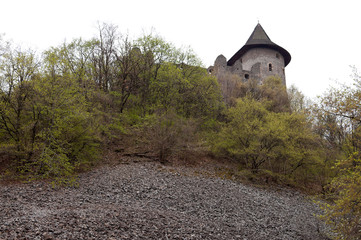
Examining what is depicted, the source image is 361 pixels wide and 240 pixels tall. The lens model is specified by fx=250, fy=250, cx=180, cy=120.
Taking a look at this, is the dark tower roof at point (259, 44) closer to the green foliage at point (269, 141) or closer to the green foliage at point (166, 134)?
the green foliage at point (269, 141)

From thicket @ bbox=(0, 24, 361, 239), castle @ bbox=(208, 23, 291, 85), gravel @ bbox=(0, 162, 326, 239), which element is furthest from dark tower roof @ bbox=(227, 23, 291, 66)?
gravel @ bbox=(0, 162, 326, 239)

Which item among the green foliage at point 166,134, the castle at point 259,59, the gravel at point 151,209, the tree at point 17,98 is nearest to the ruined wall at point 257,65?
the castle at point 259,59

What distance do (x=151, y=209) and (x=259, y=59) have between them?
30417 mm

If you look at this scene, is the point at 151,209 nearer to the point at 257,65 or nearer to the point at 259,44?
the point at 257,65

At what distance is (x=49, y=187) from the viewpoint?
10641 mm

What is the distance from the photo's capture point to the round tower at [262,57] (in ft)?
108

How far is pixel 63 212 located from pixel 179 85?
1484 cm

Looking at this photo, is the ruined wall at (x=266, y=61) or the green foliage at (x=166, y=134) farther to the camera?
the ruined wall at (x=266, y=61)

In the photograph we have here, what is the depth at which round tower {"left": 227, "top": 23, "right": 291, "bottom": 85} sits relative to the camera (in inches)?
1297

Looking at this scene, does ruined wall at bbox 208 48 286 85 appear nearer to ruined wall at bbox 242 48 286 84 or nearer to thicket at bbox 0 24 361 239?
ruined wall at bbox 242 48 286 84

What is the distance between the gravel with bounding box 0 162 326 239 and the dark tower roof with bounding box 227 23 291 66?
25145mm

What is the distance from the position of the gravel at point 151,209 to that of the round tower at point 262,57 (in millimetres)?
20885

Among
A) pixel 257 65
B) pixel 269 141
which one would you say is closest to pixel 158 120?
pixel 269 141

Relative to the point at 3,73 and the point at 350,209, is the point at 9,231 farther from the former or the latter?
the point at 3,73
